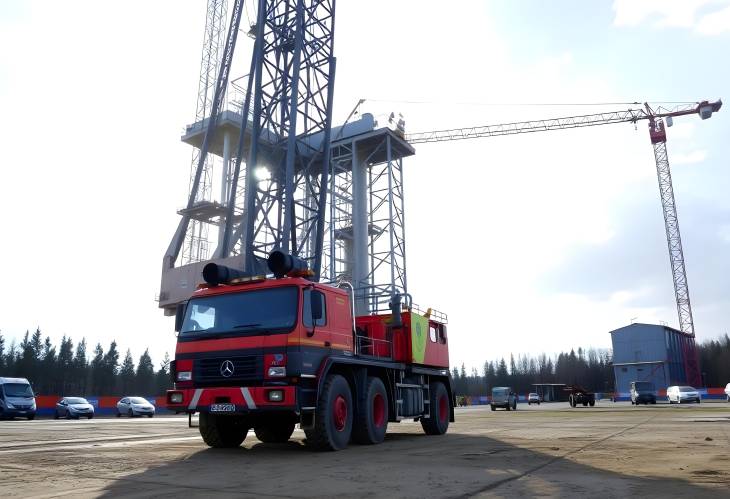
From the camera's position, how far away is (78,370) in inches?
3558

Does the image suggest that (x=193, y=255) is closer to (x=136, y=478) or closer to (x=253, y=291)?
(x=253, y=291)

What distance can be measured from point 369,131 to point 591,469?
1555 inches

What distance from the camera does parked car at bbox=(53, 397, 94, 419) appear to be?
1137 inches

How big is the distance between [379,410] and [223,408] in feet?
10.9

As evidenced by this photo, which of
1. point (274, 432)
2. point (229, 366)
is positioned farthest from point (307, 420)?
point (274, 432)

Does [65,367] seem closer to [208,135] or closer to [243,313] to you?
[208,135]

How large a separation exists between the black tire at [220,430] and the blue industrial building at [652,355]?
62186 mm

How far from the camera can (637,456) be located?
804cm

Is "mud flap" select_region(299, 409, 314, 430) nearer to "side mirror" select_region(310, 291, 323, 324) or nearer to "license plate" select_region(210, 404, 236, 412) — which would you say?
"license plate" select_region(210, 404, 236, 412)

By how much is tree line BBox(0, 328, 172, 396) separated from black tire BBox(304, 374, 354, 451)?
73772 mm

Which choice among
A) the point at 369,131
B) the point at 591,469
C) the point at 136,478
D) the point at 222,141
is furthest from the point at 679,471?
the point at 222,141

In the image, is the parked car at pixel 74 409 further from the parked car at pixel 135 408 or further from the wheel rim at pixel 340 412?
the wheel rim at pixel 340 412

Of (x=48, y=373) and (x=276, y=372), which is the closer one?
(x=276, y=372)

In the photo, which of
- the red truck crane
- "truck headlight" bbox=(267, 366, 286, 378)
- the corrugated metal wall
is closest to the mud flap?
the red truck crane
